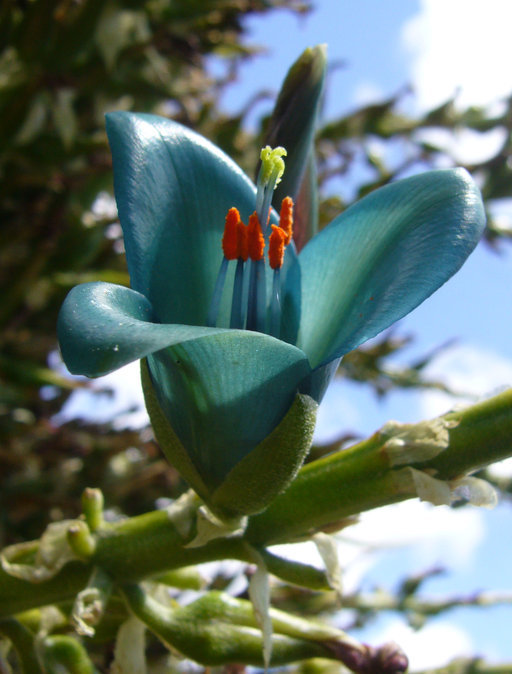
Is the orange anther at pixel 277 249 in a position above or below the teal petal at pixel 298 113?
below

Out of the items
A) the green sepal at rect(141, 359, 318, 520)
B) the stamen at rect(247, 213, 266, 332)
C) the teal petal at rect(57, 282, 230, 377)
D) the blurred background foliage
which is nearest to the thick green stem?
the green sepal at rect(141, 359, 318, 520)

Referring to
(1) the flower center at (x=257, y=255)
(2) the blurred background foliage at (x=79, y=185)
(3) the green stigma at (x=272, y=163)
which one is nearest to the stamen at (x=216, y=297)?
(1) the flower center at (x=257, y=255)

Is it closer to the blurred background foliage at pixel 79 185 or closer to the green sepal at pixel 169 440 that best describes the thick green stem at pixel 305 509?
the green sepal at pixel 169 440

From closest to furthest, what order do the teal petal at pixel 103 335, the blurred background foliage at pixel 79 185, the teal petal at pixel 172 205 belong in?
the teal petal at pixel 103 335 → the teal petal at pixel 172 205 → the blurred background foliage at pixel 79 185

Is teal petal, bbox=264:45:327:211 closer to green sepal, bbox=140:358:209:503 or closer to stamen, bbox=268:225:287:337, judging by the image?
stamen, bbox=268:225:287:337

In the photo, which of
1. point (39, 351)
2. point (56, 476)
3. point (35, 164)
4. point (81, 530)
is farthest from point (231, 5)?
point (81, 530)

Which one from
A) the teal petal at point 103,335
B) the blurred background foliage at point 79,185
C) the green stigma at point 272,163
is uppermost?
the green stigma at point 272,163

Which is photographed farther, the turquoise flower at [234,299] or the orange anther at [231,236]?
the orange anther at [231,236]

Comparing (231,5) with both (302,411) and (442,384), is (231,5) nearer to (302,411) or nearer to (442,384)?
(442,384)

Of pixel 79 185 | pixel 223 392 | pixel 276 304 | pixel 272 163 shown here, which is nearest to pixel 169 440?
pixel 223 392
